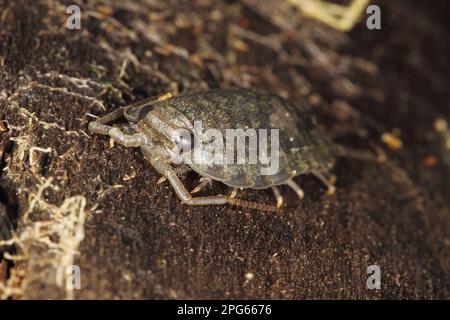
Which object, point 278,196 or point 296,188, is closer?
point 278,196

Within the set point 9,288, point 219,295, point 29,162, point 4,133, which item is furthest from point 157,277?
point 4,133

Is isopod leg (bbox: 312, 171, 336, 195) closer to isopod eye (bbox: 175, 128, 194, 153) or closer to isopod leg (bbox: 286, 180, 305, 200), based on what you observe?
isopod leg (bbox: 286, 180, 305, 200)

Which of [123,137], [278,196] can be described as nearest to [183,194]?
[123,137]

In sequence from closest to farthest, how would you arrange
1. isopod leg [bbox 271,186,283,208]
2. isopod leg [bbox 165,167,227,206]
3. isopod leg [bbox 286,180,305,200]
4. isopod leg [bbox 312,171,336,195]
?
1. isopod leg [bbox 165,167,227,206]
2. isopod leg [bbox 271,186,283,208]
3. isopod leg [bbox 286,180,305,200]
4. isopod leg [bbox 312,171,336,195]

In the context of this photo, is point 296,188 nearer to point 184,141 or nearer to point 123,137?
point 184,141

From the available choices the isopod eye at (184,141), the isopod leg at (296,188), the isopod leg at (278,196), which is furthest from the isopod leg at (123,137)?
the isopod leg at (296,188)

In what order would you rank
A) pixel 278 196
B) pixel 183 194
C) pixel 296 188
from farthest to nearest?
pixel 296 188 → pixel 278 196 → pixel 183 194

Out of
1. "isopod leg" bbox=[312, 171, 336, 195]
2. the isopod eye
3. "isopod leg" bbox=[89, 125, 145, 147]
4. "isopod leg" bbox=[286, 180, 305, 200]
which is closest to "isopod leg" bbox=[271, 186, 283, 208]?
"isopod leg" bbox=[286, 180, 305, 200]

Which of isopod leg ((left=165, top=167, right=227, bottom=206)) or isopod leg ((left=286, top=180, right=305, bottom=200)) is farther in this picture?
isopod leg ((left=286, top=180, right=305, bottom=200))

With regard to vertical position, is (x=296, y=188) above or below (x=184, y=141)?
below
